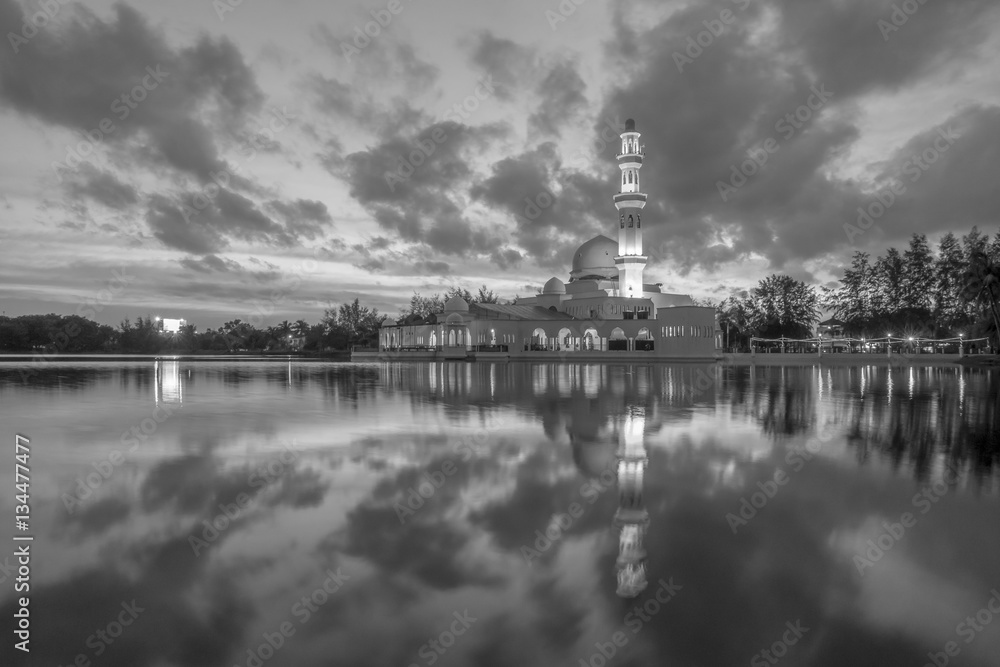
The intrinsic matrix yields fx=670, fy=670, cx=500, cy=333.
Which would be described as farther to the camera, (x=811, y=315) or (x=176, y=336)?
(x=176, y=336)

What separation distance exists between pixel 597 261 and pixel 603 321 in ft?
41.6

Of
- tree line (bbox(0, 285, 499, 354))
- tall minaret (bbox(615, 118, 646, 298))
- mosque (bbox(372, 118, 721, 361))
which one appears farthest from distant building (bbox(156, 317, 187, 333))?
tall minaret (bbox(615, 118, 646, 298))

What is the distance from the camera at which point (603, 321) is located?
2810 inches

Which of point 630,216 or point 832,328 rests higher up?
point 630,216

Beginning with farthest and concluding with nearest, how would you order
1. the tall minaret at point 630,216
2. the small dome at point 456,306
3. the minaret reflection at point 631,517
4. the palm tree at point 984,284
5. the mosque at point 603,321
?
the small dome at point 456,306 < the tall minaret at point 630,216 < the mosque at point 603,321 < the palm tree at point 984,284 < the minaret reflection at point 631,517

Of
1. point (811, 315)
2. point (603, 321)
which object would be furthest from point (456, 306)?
point (811, 315)

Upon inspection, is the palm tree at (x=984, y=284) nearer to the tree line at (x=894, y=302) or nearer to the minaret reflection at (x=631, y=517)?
the tree line at (x=894, y=302)

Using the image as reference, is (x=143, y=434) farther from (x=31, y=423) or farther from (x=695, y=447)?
(x=695, y=447)

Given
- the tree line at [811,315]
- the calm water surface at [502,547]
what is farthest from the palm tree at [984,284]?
the calm water surface at [502,547]

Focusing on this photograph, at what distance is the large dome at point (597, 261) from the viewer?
80.6 m

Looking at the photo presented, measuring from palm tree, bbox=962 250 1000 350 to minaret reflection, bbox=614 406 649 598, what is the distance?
51221mm

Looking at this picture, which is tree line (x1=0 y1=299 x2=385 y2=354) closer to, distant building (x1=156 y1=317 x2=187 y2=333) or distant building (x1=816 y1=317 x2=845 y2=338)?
distant building (x1=156 y1=317 x2=187 y2=333)

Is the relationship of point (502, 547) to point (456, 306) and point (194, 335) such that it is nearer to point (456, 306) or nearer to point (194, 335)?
point (456, 306)

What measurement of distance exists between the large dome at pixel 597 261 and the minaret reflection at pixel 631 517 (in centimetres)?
6976
